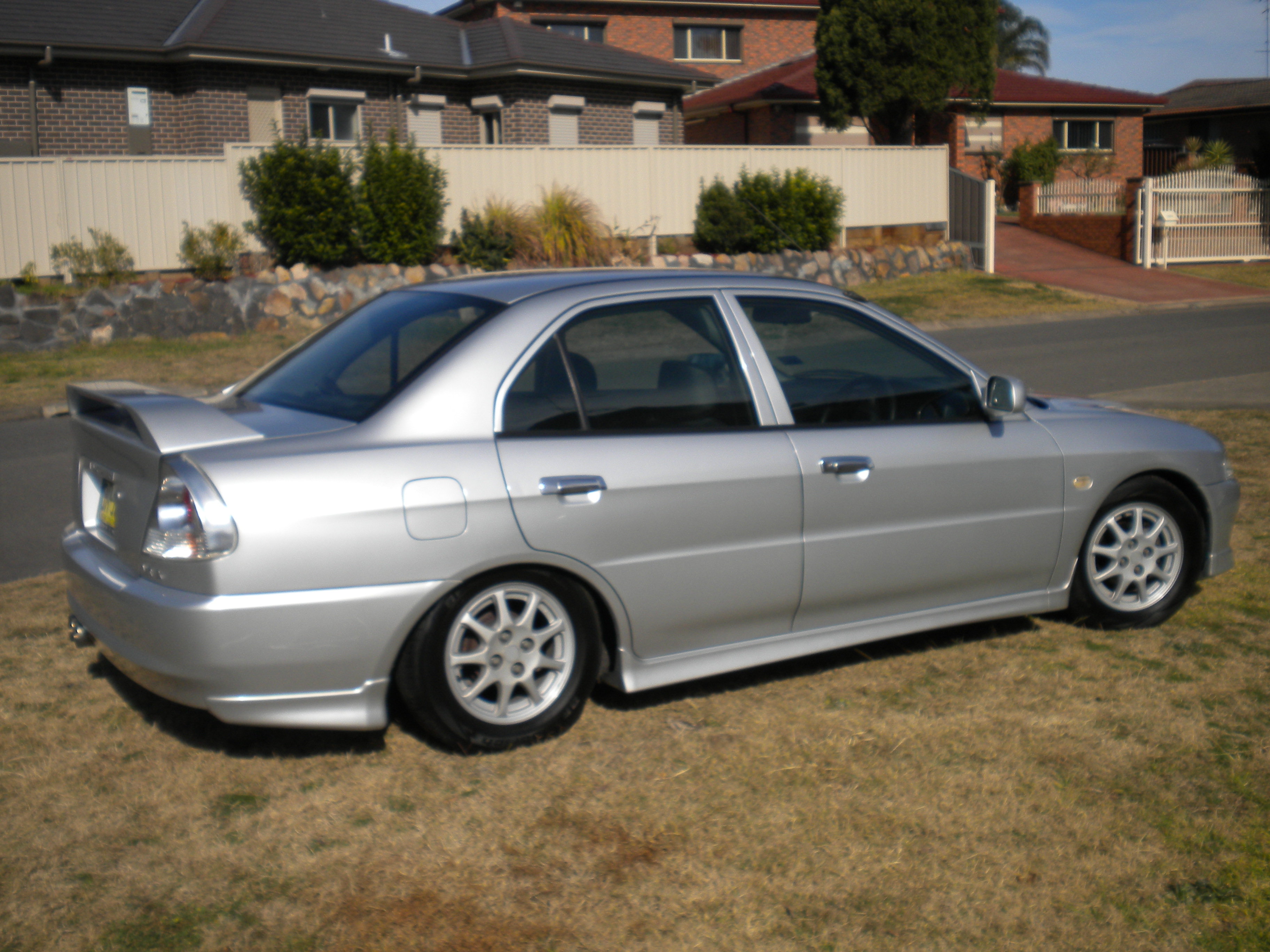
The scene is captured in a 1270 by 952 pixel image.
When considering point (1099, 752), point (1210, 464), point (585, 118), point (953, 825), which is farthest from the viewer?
point (585, 118)

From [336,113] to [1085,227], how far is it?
18136 millimetres

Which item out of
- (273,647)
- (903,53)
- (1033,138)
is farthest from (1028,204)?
(273,647)

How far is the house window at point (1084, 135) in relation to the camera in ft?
135

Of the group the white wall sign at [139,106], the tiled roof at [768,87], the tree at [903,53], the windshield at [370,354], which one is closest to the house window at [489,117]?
the white wall sign at [139,106]

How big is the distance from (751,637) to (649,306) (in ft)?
4.03

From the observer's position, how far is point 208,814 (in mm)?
3738

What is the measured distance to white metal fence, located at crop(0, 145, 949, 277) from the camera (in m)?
16.8

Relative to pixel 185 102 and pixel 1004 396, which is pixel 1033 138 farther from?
pixel 1004 396

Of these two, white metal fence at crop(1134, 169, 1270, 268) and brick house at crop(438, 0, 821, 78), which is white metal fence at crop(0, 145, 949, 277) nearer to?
white metal fence at crop(1134, 169, 1270, 268)

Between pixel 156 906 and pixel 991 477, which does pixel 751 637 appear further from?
pixel 156 906

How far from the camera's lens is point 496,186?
822 inches

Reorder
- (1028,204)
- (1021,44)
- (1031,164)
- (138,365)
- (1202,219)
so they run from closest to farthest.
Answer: (138,365) < (1202,219) < (1028,204) < (1031,164) < (1021,44)

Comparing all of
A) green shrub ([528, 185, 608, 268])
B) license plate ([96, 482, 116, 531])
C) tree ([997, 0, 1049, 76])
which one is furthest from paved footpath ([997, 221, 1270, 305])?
tree ([997, 0, 1049, 76])

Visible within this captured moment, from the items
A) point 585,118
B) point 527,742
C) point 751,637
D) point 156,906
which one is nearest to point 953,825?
point 751,637
